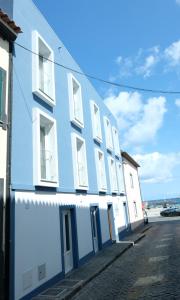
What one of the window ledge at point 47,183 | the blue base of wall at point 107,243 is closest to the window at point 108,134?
the blue base of wall at point 107,243

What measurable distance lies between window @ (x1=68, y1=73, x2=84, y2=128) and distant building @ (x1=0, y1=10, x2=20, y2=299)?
440 cm

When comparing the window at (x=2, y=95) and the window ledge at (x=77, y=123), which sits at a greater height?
the window ledge at (x=77, y=123)

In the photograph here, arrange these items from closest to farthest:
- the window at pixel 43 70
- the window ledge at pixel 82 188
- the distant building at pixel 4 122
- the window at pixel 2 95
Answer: the distant building at pixel 4 122, the window at pixel 2 95, the window at pixel 43 70, the window ledge at pixel 82 188

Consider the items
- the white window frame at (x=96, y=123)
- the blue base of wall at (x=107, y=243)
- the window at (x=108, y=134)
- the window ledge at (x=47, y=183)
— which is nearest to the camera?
the window ledge at (x=47, y=183)

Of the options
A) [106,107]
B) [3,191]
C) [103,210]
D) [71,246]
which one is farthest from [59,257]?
[106,107]

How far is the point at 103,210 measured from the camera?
14.2m

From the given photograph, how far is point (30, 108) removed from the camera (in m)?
8.00

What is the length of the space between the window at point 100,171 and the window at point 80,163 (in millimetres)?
1955

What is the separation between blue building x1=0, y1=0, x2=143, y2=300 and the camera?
6.77 metres

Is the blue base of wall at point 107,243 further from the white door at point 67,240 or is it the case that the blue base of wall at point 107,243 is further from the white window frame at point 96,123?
the white window frame at point 96,123

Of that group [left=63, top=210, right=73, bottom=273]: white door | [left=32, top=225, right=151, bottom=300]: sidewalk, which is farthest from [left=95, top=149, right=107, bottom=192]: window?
[left=63, top=210, right=73, bottom=273]: white door

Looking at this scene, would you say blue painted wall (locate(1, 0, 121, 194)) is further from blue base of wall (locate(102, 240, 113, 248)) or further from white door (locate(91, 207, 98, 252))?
blue base of wall (locate(102, 240, 113, 248))

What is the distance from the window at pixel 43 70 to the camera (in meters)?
8.61

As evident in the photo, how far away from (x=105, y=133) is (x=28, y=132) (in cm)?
1009
